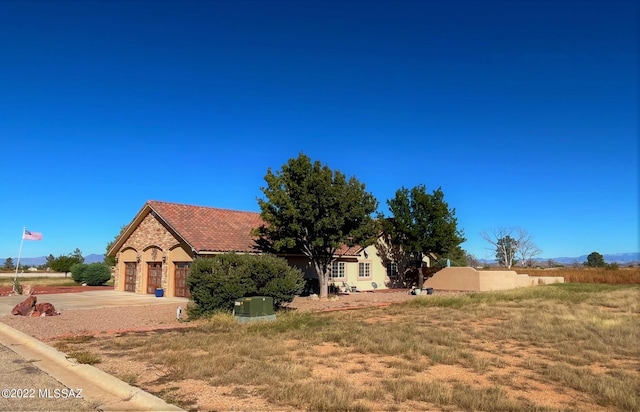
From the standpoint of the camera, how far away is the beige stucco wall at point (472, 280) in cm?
3903

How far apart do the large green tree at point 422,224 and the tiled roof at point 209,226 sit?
11.8 m

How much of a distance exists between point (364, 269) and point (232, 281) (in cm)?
2191

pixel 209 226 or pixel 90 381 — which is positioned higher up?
pixel 209 226

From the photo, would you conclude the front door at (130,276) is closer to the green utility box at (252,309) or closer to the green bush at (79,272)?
the green bush at (79,272)

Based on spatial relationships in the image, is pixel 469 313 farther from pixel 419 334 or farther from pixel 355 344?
pixel 355 344

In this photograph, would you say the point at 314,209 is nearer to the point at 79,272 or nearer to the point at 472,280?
the point at 472,280

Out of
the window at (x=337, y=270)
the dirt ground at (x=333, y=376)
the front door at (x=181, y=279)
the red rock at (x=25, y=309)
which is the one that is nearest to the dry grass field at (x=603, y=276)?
the window at (x=337, y=270)

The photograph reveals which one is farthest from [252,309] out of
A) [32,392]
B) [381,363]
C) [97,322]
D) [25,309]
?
[25,309]

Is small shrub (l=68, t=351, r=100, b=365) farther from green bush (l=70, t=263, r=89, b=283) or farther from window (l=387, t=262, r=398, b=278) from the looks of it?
green bush (l=70, t=263, r=89, b=283)

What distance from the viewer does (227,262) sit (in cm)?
1797

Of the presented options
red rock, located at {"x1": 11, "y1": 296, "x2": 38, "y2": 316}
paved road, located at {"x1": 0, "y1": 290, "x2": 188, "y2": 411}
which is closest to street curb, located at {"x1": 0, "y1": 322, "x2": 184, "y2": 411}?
paved road, located at {"x1": 0, "y1": 290, "x2": 188, "y2": 411}

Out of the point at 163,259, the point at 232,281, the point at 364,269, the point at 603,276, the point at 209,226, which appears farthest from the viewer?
the point at 603,276

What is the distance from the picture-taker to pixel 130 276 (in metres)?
33.6

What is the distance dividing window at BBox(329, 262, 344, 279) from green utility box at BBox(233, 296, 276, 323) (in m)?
17.8
